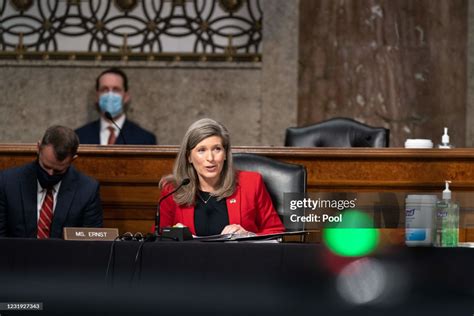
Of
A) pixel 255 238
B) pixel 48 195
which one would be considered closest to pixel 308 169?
pixel 48 195

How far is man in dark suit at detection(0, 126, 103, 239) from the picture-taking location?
5.02 m

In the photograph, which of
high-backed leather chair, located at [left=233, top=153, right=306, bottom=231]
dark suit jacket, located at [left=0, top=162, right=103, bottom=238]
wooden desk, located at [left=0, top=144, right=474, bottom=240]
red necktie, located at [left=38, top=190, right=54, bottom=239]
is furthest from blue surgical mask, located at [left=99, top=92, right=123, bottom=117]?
high-backed leather chair, located at [left=233, top=153, right=306, bottom=231]

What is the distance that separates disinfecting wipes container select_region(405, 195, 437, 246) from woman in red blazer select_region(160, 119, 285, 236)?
1.29 metres

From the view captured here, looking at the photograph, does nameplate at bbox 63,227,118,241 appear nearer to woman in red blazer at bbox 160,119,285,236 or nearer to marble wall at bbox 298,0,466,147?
woman in red blazer at bbox 160,119,285,236

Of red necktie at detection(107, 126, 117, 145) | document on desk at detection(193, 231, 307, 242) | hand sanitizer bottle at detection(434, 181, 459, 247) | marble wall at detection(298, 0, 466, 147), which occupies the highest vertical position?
marble wall at detection(298, 0, 466, 147)

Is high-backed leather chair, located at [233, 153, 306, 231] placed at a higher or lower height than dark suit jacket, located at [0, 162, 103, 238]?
higher

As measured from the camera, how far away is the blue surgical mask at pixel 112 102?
7.34 m

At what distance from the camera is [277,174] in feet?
15.7

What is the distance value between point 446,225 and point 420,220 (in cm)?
12

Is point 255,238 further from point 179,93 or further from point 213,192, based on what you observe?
point 179,93

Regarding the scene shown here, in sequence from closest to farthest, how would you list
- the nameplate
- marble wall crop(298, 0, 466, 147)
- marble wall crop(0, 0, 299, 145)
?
the nameplate < marble wall crop(298, 0, 466, 147) < marble wall crop(0, 0, 299, 145)

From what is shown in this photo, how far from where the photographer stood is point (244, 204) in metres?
4.75

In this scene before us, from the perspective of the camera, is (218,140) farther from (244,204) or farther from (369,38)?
(369,38)

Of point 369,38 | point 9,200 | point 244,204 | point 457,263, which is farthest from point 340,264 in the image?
point 369,38
